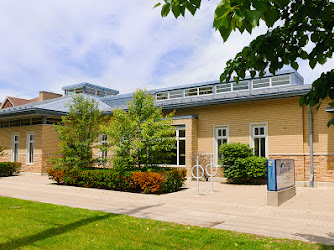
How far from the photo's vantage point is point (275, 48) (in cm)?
414

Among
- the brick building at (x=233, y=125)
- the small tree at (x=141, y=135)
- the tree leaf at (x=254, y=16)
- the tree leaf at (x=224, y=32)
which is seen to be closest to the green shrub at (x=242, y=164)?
the brick building at (x=233, y=125)

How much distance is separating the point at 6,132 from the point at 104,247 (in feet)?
69.5

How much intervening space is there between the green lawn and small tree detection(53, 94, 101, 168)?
7585 mm

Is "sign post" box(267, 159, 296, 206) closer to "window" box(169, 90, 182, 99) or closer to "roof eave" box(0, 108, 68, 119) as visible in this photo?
"window" box(169, 90, 182, 99)

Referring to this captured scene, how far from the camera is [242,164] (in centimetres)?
1513

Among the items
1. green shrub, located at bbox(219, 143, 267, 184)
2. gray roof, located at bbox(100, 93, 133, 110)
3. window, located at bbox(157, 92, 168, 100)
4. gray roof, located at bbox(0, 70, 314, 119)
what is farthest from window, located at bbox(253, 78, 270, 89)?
gray roof, located at bbox(100, 93, 133, 110)

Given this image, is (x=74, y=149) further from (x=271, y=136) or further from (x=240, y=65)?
(x=240, y=65)

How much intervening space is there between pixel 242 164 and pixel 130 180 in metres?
5.77

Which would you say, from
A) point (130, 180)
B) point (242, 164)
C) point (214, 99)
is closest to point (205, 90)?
point (214, 99)

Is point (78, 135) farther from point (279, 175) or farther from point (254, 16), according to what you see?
point (254, 16)

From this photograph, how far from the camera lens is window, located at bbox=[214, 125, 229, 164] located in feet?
57.0

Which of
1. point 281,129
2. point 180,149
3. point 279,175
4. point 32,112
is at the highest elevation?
point 32,112

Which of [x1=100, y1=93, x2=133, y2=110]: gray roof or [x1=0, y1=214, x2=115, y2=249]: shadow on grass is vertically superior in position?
[x1=100, y1=93, x2=133, y2=110]: gray roof

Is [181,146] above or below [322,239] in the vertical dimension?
above
